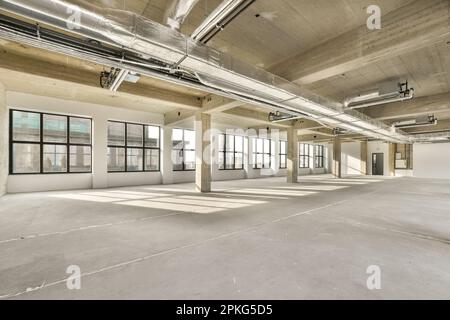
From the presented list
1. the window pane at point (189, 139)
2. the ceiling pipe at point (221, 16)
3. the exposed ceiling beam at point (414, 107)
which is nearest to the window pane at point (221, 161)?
the window pane at point (189, 139)

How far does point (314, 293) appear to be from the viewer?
58.6 inches

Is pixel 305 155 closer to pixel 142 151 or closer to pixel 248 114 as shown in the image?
pixel 248 114

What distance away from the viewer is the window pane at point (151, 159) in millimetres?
9070

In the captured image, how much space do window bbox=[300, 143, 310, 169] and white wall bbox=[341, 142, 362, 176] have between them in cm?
319

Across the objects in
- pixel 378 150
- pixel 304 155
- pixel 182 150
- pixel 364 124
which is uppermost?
pixel 364 124

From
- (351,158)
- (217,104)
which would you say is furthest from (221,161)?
(351,158)

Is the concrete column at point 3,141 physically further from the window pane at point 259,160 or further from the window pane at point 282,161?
the window pane at point 282,161

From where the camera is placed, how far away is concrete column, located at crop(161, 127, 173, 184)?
9.12 metres

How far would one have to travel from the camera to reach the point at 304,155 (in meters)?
16.9

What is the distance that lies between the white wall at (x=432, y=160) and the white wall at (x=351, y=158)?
3409 millimetres

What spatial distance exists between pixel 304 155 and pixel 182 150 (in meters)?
10.9

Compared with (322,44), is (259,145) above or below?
below
